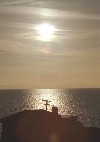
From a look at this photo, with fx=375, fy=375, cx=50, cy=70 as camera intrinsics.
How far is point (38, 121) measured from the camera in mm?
41156

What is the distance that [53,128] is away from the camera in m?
41.3

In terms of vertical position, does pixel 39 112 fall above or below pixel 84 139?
above

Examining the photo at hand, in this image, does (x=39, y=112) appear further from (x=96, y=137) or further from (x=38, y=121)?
(x=96, y=137)

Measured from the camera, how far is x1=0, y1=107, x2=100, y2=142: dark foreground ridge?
135 feet

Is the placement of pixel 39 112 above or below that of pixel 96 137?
above

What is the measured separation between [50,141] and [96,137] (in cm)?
583

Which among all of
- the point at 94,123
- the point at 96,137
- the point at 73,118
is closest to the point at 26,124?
the point at 73,118

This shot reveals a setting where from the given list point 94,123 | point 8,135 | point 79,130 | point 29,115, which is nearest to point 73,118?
point 79,130

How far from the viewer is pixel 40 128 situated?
1617 inches

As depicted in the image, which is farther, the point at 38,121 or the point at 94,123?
the point at 94,123

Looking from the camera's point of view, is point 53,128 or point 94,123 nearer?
point 53,128

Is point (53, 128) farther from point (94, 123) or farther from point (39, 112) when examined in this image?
point (94, 123)

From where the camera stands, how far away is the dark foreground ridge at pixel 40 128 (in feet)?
135

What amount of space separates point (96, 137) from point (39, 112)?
7.41 meters
